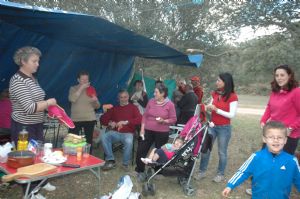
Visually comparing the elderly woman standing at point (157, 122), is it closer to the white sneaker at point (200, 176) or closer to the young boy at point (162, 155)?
the young boy at point (162, 155)

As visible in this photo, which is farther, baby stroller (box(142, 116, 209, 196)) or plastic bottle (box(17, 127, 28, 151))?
baby stroller (box(142, 116, 209, 196))

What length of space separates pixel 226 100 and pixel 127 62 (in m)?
3.49

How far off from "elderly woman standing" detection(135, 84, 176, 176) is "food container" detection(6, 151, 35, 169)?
1819 millimetres

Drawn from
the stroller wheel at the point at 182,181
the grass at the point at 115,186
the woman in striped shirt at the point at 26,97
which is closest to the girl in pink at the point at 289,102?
the grass at the point at 115,186

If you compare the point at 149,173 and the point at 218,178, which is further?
the point at 218,178

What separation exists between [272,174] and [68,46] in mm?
3974

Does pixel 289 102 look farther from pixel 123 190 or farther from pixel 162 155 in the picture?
pixel 123 190

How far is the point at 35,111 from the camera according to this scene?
2920 mm

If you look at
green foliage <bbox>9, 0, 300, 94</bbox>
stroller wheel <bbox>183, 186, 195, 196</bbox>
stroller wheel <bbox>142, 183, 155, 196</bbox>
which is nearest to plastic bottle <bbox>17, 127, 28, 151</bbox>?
stroller wheel <bbox>142, 183, 155, 196</bbox>

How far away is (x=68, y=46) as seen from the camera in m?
5.21

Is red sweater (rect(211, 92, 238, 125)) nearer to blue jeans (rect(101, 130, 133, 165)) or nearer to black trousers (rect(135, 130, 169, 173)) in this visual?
black trousers (rect(135, 130, 169, 173))

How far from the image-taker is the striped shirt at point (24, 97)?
290 centimetres

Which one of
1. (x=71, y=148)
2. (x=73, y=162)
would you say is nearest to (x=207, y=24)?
(x=71, y=148)

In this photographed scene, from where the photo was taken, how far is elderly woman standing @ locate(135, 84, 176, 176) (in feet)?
14.0
